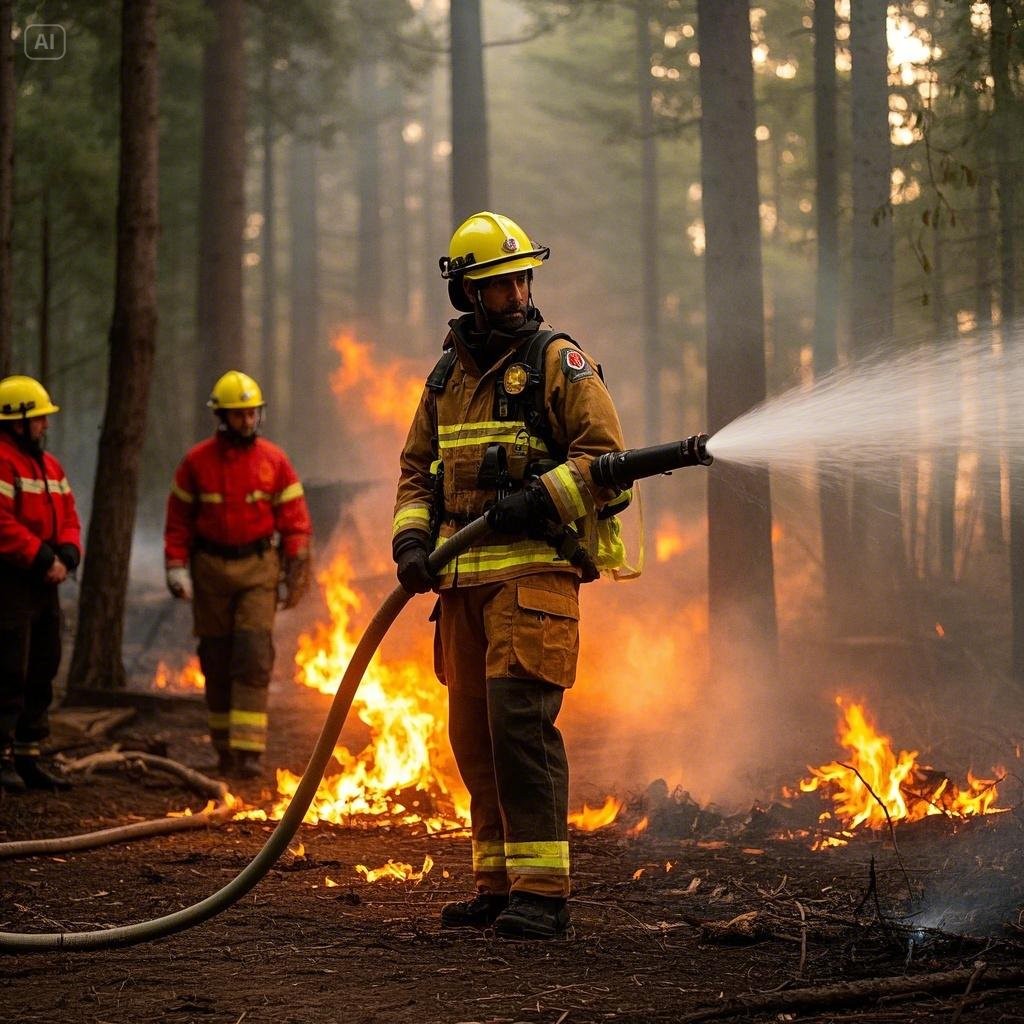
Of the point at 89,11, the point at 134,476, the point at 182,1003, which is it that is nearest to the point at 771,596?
the point at 134,476

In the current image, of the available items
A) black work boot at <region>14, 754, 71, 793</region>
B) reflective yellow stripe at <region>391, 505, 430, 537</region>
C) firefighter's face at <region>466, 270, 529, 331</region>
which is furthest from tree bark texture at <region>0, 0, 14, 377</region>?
firefighter's face at <region>466, 270, 529, 331</region>

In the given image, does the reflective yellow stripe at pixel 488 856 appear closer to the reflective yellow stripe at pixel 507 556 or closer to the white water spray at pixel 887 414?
the reflective yellow stripe at pixel 507 556

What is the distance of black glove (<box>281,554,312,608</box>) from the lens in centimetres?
883

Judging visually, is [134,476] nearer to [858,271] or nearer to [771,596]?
[771,596]

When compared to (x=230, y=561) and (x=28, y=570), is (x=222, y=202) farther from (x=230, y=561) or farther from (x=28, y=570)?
(x=28, y=570)

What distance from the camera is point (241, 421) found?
8.62 metres

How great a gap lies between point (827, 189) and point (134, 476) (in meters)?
8.68

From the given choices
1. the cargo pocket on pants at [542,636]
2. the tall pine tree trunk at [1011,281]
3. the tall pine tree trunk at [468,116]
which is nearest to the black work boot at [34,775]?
the cargo pocket on pants at [542,636]

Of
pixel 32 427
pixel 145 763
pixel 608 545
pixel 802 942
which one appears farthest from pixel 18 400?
pixel 802 942

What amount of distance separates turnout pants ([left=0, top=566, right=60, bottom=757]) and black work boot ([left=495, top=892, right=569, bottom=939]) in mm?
4077

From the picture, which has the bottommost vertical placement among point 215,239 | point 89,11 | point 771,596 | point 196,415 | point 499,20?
point 771,596

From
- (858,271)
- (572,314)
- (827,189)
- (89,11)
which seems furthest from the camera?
(572,314)

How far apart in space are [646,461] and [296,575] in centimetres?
461

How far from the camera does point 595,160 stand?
39.4 metres
